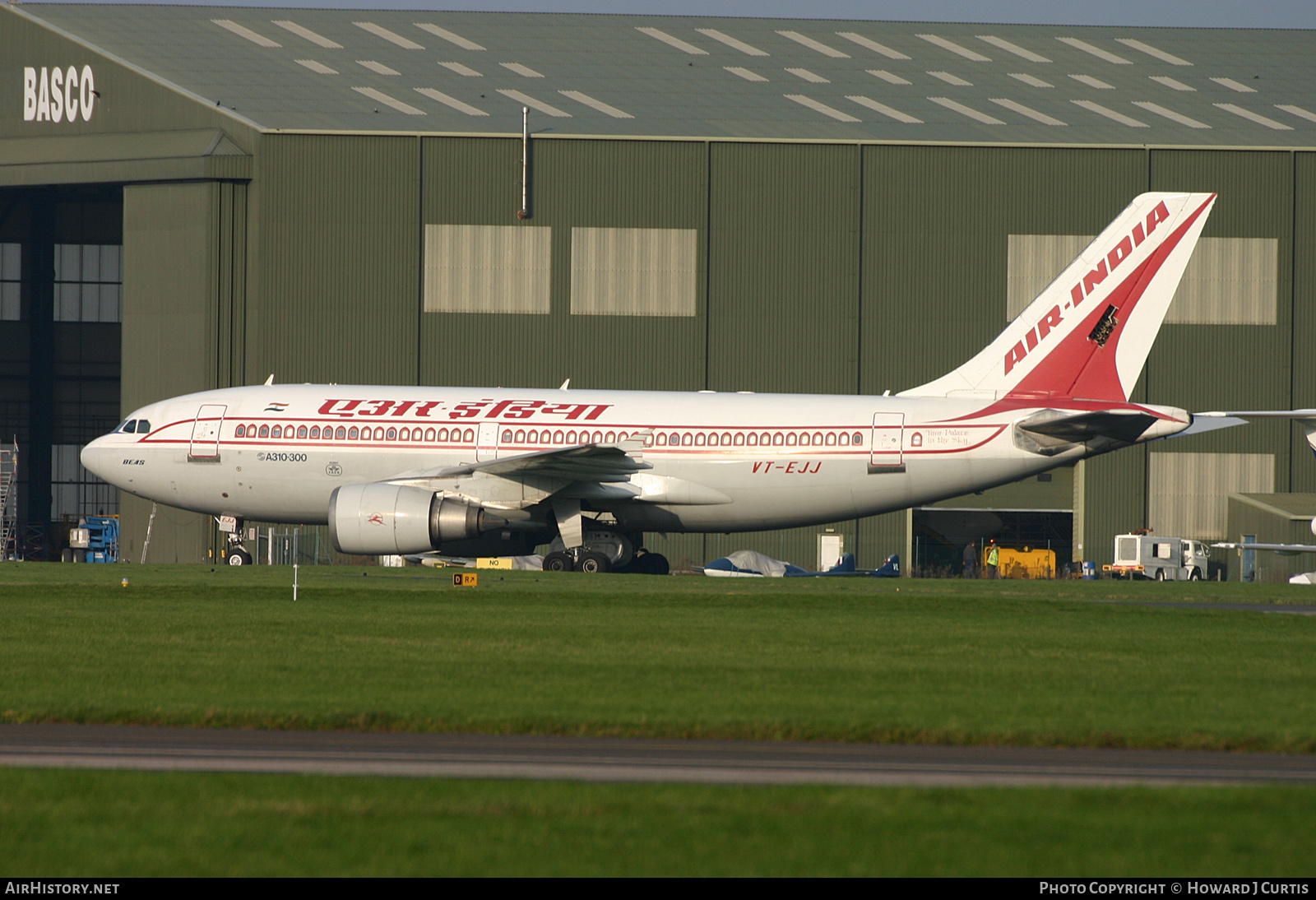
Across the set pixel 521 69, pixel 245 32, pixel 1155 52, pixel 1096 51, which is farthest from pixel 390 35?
pixel 1155 52

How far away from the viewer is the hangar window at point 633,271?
53656 mm

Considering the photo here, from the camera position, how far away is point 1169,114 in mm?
57688

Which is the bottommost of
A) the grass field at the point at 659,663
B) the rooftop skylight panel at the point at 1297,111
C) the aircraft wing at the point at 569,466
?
the grass field at the point at 659,663

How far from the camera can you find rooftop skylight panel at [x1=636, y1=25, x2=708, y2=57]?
6106 cm

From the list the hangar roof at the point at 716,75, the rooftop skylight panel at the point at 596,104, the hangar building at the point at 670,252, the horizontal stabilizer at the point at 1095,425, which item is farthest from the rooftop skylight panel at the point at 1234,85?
the horizontal stabilizer at the point at 1095,425

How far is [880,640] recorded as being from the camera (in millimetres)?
20609

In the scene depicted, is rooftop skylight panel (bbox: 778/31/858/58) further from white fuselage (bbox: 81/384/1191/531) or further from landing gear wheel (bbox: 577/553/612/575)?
landing gear wheel (bbox: 577/553/612/575)

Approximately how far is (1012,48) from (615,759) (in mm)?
56566

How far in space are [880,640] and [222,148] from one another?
40.0 meters

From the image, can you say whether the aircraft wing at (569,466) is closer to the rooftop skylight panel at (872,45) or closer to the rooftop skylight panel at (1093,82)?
the rooftop skylight panel at (872,45)

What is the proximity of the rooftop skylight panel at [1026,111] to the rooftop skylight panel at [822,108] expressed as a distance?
6007mm

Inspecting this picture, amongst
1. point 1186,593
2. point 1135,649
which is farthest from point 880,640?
point 1186,593

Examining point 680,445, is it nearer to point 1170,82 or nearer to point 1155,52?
point 1170,82

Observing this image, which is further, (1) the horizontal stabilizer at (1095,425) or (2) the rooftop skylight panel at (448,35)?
(2) the rooftop skylight panel at (448,35)
